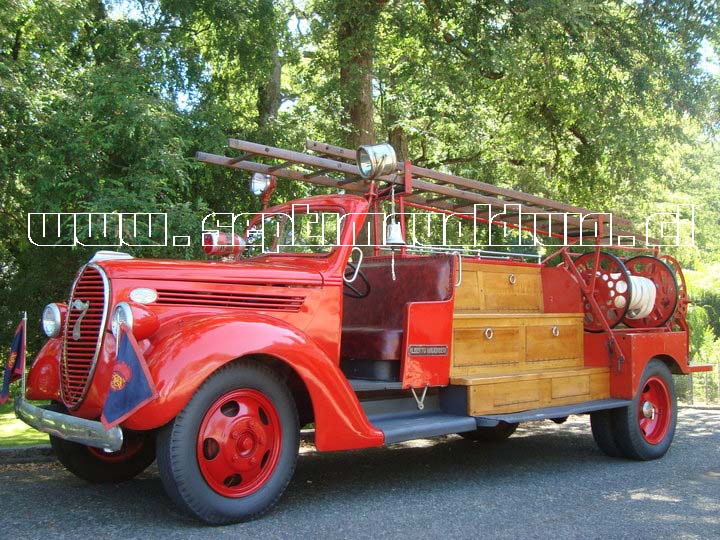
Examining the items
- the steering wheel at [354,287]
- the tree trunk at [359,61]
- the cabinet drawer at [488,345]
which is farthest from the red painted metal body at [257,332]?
the tree trunk at [359,61]

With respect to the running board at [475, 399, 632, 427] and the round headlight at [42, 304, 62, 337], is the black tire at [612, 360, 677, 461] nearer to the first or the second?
the running board at [475, 399, 632, 427]

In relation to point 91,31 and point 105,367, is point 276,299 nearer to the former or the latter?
point 105,367

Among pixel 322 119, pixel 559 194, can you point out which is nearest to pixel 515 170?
pixel 559 194

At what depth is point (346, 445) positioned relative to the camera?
513cm

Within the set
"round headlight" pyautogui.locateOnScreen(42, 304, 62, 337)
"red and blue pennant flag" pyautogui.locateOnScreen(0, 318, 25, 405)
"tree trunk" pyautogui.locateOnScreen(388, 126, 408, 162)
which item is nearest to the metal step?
"round headlight" pyautogui.locateOnScreen(42, 304, 62, 337)

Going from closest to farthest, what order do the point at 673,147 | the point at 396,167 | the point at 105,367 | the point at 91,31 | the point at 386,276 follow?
Result: the point at 105,367, the point at 396,167, the point at 386,276, the point at 91,31, the point at 673,147

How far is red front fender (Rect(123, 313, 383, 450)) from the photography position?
4.37m

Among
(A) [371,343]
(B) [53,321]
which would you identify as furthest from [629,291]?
(B) [53,321]

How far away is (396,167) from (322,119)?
8.63m

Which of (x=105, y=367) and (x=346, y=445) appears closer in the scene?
(x=105, y=367)

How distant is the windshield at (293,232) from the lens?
20.5 feet

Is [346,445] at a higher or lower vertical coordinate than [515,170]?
lower

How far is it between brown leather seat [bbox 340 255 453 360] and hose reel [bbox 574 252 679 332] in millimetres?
2051

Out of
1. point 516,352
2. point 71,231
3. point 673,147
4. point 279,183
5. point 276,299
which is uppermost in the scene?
point 673,147
